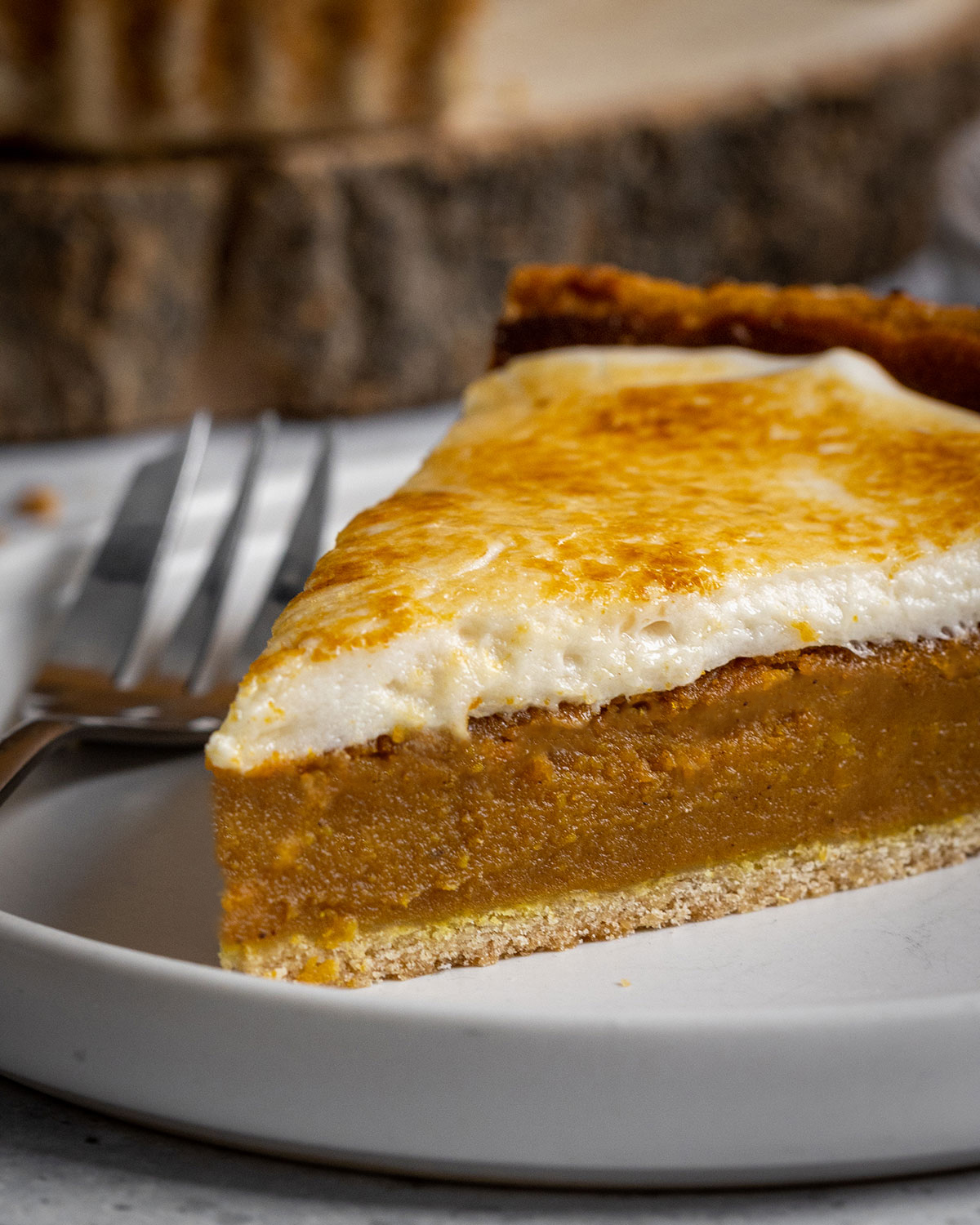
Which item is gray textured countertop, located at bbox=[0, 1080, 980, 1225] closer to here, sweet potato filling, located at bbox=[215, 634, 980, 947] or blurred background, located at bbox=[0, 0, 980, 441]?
sweet potato filling, located at bbox=[215, 634, 980, 947]

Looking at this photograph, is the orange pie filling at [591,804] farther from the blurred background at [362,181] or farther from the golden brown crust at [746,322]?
the blurred background at [362,181]

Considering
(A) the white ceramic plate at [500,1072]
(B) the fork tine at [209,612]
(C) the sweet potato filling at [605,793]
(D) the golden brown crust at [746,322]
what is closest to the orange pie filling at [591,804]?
(C) the sweet potato filling at [605,793]

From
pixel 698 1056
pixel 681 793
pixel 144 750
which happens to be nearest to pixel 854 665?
pixel 681 793

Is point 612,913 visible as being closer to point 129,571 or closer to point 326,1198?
point 326,1198

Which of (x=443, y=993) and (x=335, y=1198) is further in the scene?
(x=443, y=993)

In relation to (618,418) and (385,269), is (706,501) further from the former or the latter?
(385,269)

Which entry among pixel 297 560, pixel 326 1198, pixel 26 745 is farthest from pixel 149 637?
pixel 326 1198
